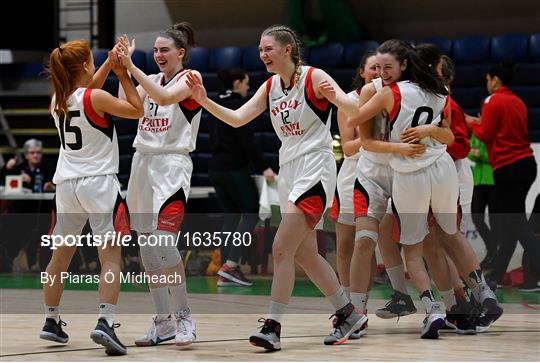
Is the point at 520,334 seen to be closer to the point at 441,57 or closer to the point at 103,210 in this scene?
the point at 441,57

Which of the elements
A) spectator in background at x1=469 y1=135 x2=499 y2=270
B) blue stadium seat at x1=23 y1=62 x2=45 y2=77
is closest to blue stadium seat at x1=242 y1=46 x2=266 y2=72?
spectator in background at x1=469 y1=135 x2=499 y2=270

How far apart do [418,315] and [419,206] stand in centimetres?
144

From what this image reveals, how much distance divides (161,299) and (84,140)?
996mm

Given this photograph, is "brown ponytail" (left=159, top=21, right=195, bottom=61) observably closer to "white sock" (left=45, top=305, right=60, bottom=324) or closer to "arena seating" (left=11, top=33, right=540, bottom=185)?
"white sock" (left=45, top=305, right=60, bottom=324)

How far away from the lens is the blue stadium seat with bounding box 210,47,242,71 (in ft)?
42.2

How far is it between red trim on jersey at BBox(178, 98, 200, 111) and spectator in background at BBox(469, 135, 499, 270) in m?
4.26

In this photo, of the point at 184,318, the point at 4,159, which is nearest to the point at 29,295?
the point at 184,318

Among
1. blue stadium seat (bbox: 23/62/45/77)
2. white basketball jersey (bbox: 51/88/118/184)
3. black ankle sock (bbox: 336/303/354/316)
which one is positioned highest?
blue stadium seat (bbox: 23/62/45/77)

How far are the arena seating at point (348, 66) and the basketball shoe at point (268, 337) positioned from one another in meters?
5.99

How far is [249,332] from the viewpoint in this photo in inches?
261

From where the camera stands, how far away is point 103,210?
5.91 metres

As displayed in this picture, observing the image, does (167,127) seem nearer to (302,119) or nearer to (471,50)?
(302,119)

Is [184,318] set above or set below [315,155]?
below

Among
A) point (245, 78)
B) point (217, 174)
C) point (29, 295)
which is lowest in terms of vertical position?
point (29, 295)
